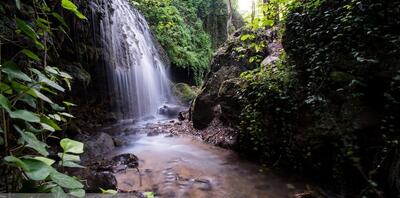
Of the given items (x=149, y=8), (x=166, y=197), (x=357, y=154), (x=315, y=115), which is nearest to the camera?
(x=357, y=154)

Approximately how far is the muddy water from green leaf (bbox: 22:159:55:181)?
2703 millimetres

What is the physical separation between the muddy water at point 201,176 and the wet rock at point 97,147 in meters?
0.32

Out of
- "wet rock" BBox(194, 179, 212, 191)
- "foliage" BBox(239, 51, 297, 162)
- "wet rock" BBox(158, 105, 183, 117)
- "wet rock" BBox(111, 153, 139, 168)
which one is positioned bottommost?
"wet rock" BBox(194, 179, 212, 191)

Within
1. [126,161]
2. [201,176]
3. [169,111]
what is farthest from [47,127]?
[169,111]

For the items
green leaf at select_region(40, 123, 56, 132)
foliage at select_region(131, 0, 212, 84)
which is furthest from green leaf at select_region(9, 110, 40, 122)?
foliage at select_region(131, 0, 212, 84)

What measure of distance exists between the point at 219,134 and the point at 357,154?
3.37 m

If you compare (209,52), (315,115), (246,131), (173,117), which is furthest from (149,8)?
(315,115)

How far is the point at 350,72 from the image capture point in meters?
3.30

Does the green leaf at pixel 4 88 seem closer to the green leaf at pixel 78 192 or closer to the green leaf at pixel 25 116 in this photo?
the green leaf at pixel 25 116

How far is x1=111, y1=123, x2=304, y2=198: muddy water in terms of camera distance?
3557mm

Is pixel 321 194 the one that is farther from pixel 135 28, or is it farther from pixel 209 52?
pixel 209 52

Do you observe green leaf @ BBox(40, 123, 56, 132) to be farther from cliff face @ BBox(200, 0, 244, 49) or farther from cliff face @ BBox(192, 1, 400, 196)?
cliff face @ BBox(200, 0, 244, 49)

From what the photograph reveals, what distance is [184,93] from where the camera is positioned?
43.2 feet

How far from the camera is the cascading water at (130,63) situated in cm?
875
